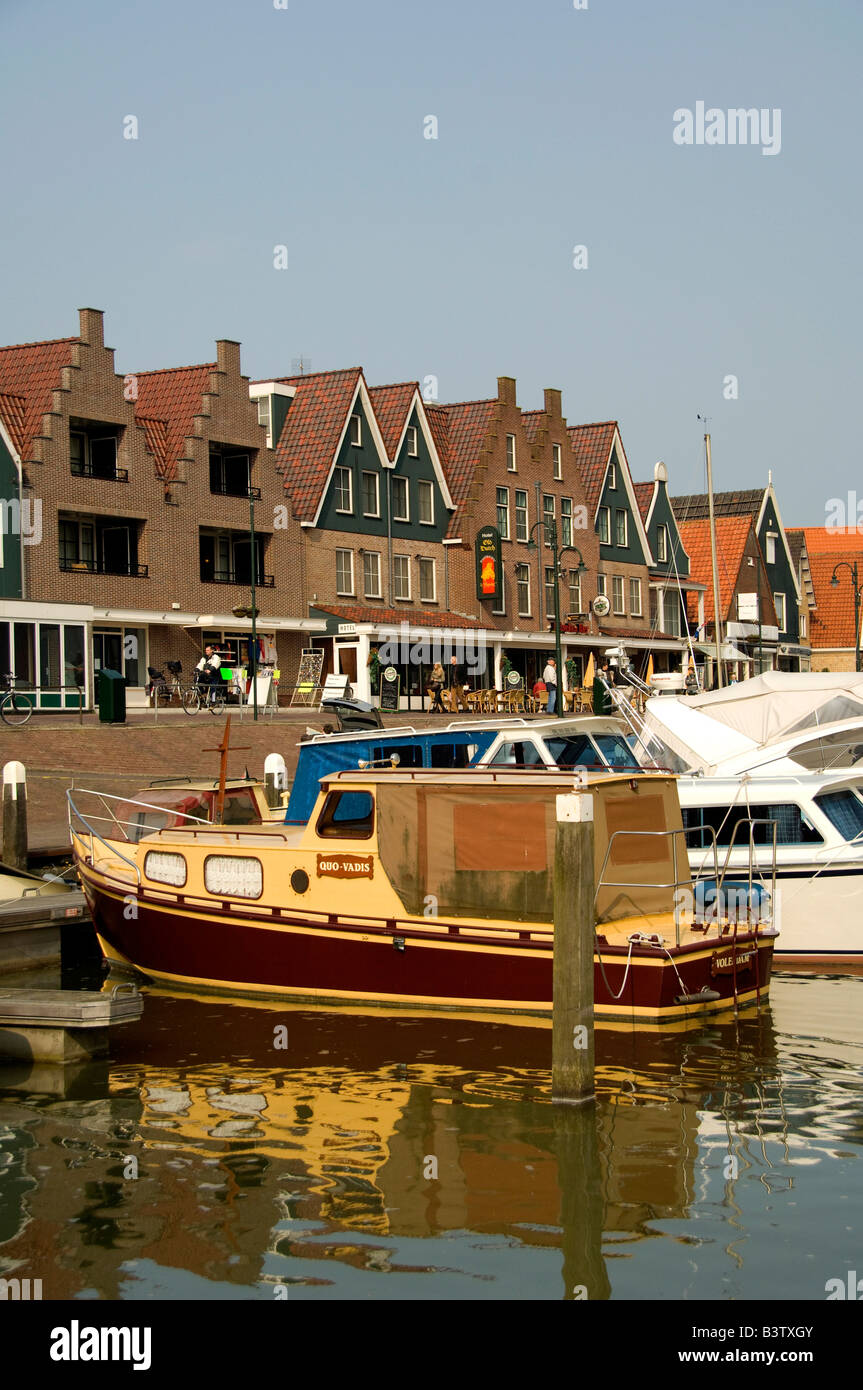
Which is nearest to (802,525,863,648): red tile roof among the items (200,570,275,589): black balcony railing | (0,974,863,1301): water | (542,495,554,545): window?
(542,495,554,545): window

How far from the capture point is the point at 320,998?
16.6m

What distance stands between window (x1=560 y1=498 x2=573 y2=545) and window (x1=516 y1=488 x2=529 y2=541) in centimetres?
311

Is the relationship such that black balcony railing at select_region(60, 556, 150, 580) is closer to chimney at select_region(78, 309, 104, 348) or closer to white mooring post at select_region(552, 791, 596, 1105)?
chimney at select_region(78, 309, 104, 348)

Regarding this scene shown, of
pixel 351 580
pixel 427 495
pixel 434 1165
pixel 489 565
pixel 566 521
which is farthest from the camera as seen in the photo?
pixel 566 521

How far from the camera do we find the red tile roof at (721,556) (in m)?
74.9

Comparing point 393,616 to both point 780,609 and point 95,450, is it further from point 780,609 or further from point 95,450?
point 780,609

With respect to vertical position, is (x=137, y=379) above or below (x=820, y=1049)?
above

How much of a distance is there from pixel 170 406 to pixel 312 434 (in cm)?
574

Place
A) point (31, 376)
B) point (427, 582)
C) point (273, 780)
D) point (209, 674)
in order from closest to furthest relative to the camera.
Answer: point (273, 780) → point (209, 674) → point (31, 376) → point (427, 582)

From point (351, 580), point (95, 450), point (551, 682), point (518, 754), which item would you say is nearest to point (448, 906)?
point (518, 754)

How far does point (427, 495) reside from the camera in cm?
5712

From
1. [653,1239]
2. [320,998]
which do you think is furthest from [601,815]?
[653,1239]
